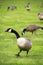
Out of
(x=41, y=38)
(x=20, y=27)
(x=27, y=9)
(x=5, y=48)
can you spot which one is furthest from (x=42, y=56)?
(x=27, y=9)

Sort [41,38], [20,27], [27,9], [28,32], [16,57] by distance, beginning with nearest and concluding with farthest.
Answer: 1. [16,57]
2. [41,38]
3. [28,32]
4. [20,27]
5. [27,9]

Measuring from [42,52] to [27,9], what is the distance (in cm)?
1993

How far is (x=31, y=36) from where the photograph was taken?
18234mm

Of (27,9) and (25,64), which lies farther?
(27,9)

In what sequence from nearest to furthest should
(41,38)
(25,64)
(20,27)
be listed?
(25,64), (41,38), (20,27)

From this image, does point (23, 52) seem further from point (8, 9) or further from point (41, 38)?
point (8, 9)

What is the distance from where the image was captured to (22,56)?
1301cm

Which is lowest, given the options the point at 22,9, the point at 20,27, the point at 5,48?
the point at 22,9

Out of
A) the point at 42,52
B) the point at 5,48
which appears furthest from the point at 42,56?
the point at 5,48

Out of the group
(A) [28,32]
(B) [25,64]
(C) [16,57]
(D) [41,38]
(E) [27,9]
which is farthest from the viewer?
(E) [27,9]

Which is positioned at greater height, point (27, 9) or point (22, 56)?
point (22, 56)

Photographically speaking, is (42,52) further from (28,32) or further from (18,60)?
(28,32)

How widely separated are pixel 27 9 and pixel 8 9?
1899 millimetres

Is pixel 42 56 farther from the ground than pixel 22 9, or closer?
→ farther from the ground
